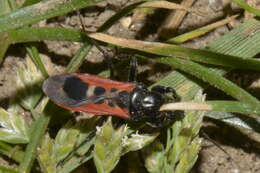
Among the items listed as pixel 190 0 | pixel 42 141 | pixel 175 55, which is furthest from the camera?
pixel 190 0

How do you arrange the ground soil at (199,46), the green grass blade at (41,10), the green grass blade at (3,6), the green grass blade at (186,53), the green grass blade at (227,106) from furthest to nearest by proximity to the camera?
the ground soil at (199,46) → the green grass blade at (3,6) → the green grass blade at (186,53) → the green grass blade at (41,10) → the green grass blade at (227,106)

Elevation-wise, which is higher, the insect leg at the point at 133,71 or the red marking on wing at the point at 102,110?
the insect leg at the point at 133,71

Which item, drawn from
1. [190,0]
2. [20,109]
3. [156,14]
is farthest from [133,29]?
[20,109]

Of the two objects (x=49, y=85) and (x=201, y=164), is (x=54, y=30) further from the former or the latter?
(x=201, y=164)

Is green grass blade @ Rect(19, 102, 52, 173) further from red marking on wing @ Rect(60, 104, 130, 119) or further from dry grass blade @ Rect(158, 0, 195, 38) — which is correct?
dry grass blade @ Rect(158, 0, 195, 38)

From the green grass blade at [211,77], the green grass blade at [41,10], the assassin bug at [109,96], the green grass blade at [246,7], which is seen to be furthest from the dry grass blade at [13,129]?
the green grass blade at [246,7]

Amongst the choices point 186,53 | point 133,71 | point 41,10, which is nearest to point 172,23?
point 133,71

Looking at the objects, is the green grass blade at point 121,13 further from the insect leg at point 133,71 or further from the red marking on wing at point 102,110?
Result: the red marking on wing at point 102,110

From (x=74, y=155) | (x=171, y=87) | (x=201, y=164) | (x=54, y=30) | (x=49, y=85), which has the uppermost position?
(x=54, y=30)
